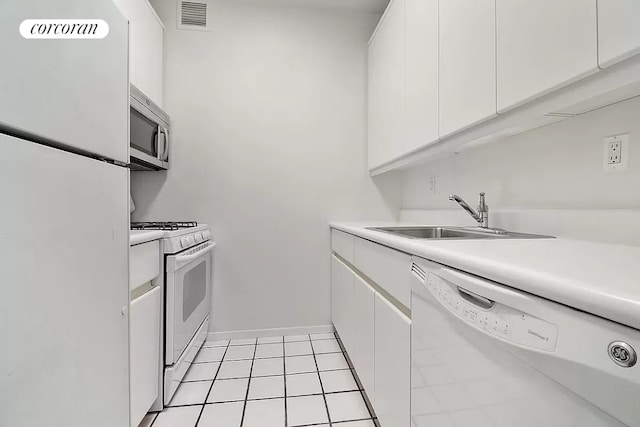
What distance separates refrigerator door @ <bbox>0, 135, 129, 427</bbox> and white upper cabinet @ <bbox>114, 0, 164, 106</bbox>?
3.90ft

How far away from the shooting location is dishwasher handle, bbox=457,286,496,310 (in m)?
0.57

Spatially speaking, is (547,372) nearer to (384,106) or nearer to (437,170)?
(437,170)

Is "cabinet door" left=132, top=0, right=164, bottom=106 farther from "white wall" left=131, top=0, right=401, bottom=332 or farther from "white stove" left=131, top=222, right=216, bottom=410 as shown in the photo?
"white stove" left=131, top=222, right=216, bottom=410

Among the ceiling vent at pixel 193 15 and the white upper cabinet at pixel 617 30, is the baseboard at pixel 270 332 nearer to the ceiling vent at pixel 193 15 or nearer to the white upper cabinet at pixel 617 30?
the white upper cabinet at pixel 617 30

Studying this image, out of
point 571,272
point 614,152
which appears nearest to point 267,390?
point 571,272

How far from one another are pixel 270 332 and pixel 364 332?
1.14m

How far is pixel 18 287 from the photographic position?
1.76ft

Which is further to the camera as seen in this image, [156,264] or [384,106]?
[384,106]

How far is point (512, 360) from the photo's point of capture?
1.70 feet

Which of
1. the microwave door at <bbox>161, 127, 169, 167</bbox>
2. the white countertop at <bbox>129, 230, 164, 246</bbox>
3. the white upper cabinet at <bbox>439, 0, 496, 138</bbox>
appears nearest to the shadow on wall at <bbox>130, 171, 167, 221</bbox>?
the microwave door at <bbox>161, 127, 169, 167</bbox>

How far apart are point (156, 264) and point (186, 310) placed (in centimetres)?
41

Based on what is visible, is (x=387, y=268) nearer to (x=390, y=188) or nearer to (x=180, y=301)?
(x=180, y=301)

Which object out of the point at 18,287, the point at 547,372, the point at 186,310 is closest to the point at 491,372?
the point at 547,372

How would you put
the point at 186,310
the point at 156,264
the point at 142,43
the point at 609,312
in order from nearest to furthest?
the point at 609,312, the point at 156,264, the point at 186,310, the point at 142,43
